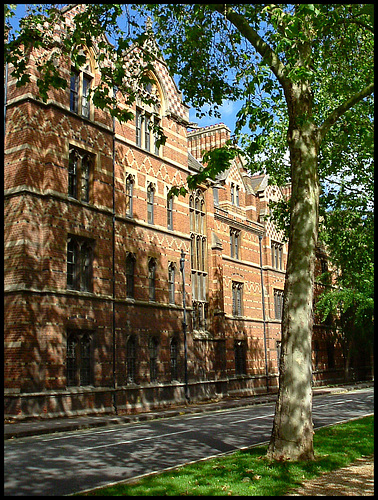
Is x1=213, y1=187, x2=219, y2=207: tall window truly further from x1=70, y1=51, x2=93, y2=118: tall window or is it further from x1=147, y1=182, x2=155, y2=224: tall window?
x1=70, y1=51, x2=93, y2=118: tall window

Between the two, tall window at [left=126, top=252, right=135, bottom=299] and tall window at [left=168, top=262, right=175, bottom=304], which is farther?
tall window at [left=168, top=262, right=175, bottom=304]

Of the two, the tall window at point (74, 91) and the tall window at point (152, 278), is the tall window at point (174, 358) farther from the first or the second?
the tall window at point (74, 91)

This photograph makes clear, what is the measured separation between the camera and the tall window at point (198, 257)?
33125 millimetres

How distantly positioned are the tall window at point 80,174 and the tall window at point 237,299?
1622 cm

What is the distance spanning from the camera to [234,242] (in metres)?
39.2

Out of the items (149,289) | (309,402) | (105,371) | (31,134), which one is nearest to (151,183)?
(149,289)

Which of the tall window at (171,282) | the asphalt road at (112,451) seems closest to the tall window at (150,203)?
the tall window at (171,282)

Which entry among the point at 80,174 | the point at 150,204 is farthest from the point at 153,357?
the point at 80,174

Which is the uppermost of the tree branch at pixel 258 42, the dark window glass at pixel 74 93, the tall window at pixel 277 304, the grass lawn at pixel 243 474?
the dark window glass at pixel 74 93

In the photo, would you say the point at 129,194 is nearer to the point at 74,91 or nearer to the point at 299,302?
the point at 74,91

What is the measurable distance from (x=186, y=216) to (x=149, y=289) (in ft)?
18.3

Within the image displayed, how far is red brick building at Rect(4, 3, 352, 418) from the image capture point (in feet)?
69.9

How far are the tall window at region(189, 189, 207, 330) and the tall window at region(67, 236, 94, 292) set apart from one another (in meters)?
9.77

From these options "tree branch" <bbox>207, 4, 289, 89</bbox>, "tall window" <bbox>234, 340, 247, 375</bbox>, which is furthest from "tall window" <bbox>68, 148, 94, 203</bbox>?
"tall window" <bbox>234, 340, 247, 375</bbox>
